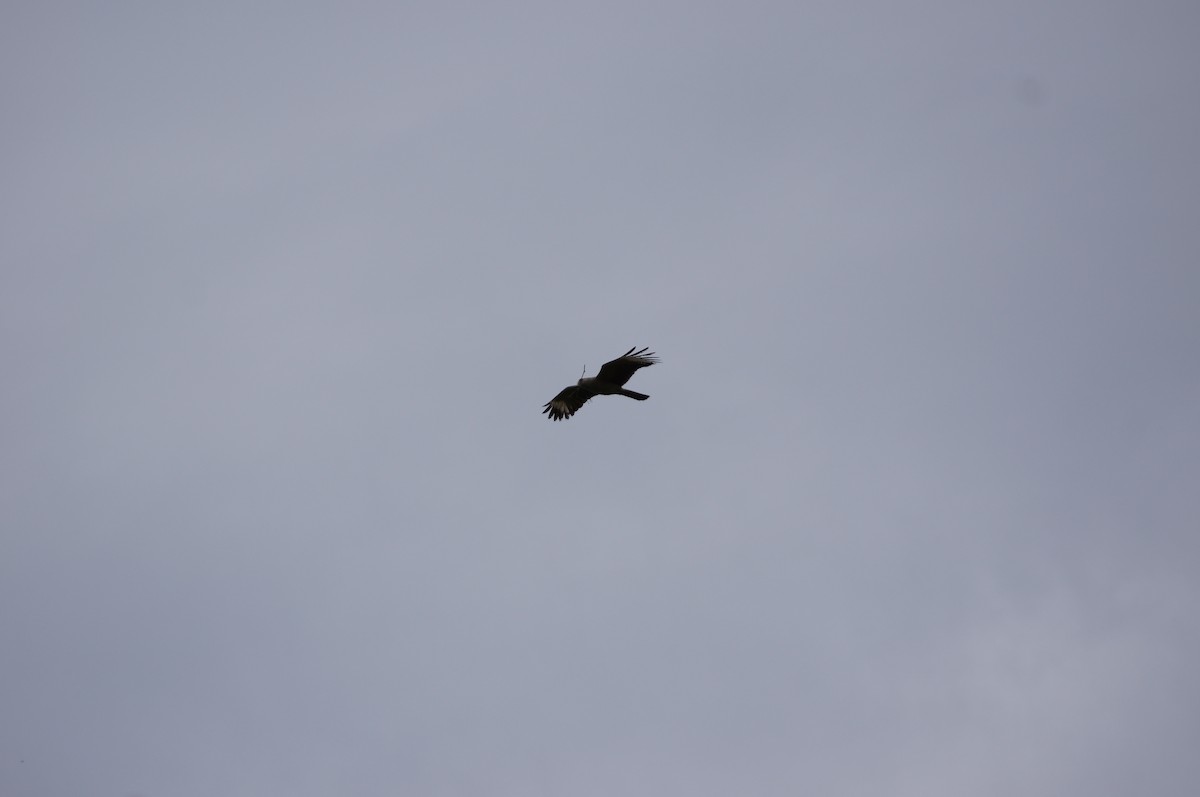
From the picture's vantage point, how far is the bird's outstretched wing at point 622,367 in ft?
130

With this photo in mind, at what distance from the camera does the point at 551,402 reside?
40.4 metres

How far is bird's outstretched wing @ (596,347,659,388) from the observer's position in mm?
39500

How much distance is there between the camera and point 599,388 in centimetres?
4038

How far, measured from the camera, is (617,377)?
1585 inches

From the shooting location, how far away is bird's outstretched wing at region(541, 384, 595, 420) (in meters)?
40.5

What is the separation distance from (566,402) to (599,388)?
101 centimetres

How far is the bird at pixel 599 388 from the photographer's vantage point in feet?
130

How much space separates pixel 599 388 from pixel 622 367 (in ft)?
3.12

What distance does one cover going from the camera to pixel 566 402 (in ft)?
134

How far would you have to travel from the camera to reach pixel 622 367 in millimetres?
39844

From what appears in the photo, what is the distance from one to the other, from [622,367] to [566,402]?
1.93 m

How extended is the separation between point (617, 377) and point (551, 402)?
5.97ft

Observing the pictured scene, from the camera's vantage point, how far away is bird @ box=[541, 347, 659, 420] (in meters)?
39.8
